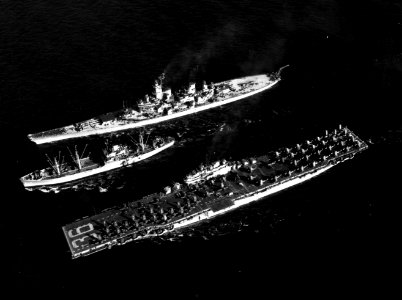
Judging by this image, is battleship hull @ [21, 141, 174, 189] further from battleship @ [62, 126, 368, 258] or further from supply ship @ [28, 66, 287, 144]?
battleship @ [62, 126, 368, 258]

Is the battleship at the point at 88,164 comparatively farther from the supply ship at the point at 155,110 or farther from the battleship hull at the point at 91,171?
the supply ship at the point at 155,110

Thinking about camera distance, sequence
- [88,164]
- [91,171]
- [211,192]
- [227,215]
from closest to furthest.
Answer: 1. [227,215]
2. [211,192]
3. [91,171]
4. [88,164]

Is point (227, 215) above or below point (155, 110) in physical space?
below

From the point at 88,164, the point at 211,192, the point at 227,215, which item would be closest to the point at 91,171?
the point at 88,164

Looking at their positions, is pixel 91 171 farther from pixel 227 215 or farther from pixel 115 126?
pixel 227 215

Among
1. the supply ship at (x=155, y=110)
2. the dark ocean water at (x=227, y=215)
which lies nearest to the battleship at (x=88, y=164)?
the dark ocean water at (x=227, y=215)

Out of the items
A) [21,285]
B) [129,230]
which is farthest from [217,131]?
[21,285]

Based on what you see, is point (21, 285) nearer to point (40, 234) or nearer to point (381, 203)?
point (40, 234)
